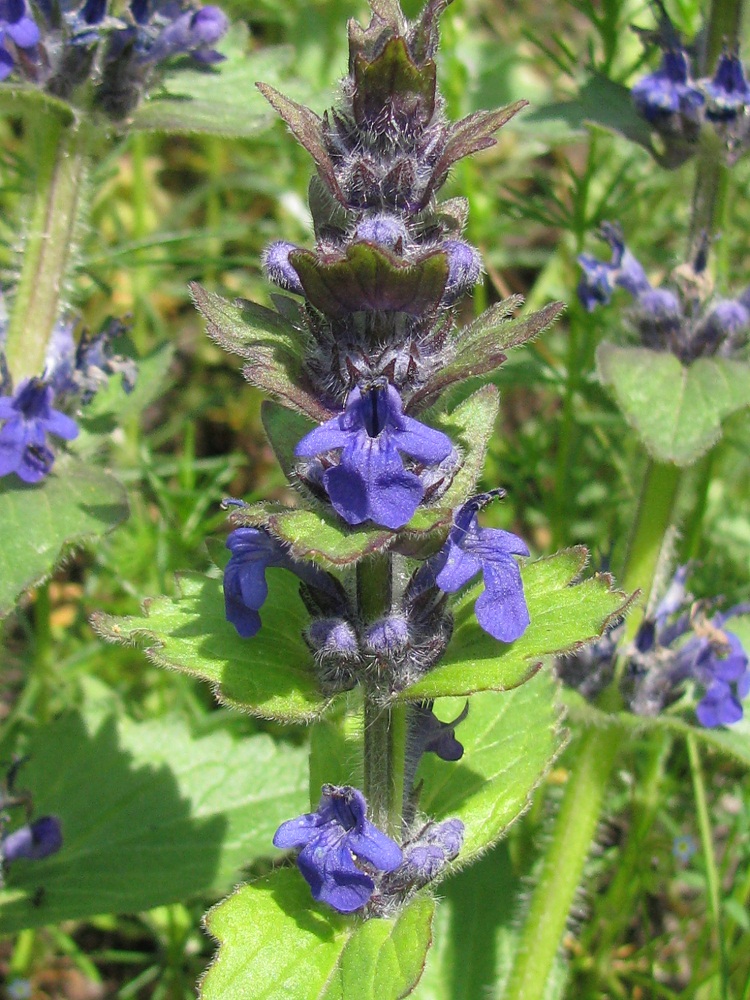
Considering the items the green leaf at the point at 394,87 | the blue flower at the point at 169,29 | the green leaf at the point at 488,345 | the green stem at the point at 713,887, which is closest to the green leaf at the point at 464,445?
the green leaf at the point at 488,345

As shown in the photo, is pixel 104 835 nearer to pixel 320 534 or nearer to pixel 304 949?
pixel 304 949

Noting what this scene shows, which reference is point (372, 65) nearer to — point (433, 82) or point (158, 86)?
point (433, 82)

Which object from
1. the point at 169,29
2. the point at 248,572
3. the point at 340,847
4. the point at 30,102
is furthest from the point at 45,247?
the point at 340,847

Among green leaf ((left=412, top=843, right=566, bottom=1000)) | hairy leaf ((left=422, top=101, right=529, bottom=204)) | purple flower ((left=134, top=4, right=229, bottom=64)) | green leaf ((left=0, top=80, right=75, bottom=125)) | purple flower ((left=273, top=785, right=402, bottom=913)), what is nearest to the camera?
hairy leaf ((left=422, top=101, right=529, bottom=204))

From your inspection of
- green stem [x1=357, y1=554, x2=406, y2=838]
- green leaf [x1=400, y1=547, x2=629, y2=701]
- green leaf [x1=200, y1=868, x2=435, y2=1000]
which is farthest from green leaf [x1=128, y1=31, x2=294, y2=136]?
green leaf [x1=200, y1=868, x2=435, y2=1000]

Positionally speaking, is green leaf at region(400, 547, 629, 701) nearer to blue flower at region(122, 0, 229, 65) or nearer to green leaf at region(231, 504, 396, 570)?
green leaf at region(231, 504, 396, 570)

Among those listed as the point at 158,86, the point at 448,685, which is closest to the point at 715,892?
the point at 448,685
